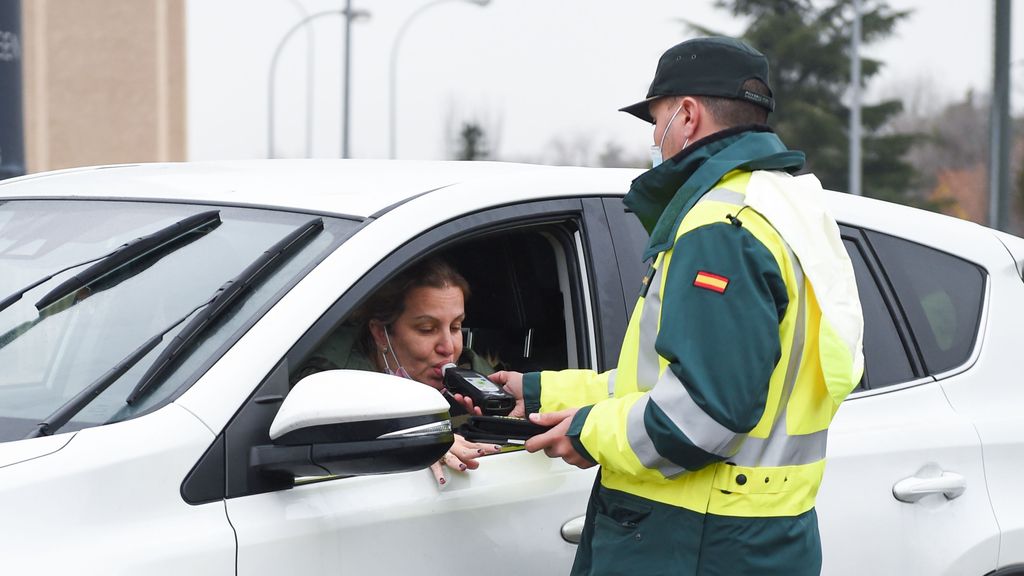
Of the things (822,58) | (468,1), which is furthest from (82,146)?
(822,58)

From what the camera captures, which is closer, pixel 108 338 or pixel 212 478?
pixel 212 478

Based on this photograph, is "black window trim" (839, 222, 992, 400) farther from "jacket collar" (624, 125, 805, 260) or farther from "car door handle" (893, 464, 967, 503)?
"jacket collar" (624, 125, 805, 260)

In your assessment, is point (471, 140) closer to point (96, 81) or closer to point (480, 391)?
point (96, 81)

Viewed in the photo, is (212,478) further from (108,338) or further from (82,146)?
(82,146)

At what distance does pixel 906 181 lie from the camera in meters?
A: 37.6

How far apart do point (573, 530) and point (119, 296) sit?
39.5 inches

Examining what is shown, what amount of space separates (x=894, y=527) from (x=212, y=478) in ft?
5.32

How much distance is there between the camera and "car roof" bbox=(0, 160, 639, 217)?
8.38 feet

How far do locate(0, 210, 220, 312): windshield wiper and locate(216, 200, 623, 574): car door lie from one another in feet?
1.27

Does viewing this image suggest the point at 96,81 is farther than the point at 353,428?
Yes

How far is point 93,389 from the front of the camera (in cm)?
212

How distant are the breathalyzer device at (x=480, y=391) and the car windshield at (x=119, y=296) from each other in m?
0.56

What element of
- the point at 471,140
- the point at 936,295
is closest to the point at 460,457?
the point at 936,295

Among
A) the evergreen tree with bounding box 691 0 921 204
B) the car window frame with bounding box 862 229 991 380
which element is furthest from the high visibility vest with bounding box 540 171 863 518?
the evergreen tree with bounding box 691 0 921 204
